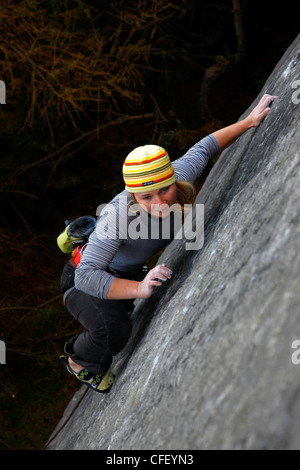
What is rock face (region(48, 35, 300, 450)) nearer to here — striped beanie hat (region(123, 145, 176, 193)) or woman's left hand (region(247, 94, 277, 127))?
woman's left hand (region(247, 94, 277, 127))

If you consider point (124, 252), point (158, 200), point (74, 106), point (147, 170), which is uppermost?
point (147, 170)

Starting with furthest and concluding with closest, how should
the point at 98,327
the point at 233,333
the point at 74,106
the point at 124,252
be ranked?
1. the point at 74,106
2. the point at 98,327
3. the point at 124,252
4. the point at 233,333

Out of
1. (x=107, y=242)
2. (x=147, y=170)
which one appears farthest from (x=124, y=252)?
(x=147, y=170)

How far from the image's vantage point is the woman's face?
2.27m

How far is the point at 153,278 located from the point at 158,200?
37 centimetres

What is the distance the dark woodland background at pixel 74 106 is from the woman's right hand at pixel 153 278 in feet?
12.5

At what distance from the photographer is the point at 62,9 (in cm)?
643

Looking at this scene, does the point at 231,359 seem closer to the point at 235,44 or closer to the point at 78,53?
the point at 78,53

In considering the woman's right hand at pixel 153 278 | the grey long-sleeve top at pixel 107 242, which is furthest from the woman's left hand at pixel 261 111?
the woman's right hand at pixel 153 278

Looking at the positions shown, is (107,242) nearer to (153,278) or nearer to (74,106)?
(153,278)

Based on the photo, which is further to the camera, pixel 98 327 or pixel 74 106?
pixel 74 106

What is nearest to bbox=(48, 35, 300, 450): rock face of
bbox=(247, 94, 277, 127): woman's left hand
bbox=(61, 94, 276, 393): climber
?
bbox=(247, 94, 277, 127): woman's left hand

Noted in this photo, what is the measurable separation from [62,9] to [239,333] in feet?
20.6

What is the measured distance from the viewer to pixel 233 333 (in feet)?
4.10
